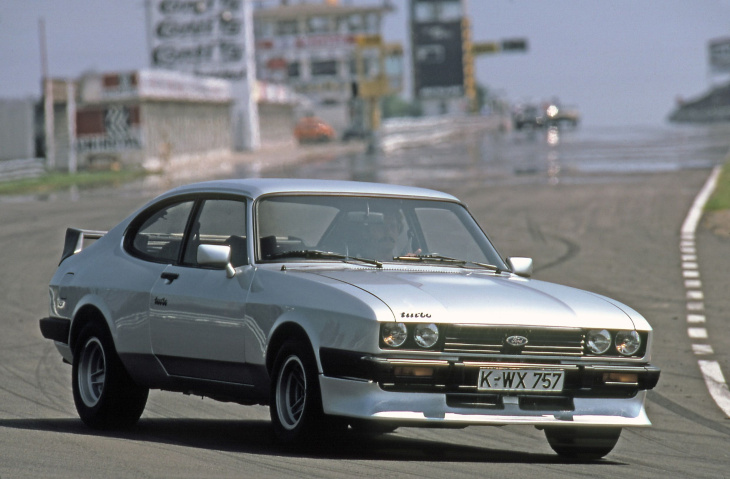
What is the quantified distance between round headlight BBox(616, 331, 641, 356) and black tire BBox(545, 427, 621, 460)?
1.40 ft

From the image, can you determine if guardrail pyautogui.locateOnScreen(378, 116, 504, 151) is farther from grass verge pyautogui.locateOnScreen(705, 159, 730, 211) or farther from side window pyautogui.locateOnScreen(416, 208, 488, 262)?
side window pyautogui.locateOnScreen(416, 208, 488, 262)

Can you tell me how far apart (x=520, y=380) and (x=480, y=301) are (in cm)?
A: 42

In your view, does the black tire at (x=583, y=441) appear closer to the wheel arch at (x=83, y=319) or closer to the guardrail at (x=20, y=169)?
the wheel arch at (x=83, y=319)

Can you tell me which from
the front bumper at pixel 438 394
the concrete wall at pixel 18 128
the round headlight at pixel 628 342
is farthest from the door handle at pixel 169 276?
the concrete wall at pixel 18 128

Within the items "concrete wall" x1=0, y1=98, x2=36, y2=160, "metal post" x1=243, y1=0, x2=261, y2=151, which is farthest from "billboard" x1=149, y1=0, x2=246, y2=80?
"concrete wall" x1=0, y1=98, x2=36, y2=160

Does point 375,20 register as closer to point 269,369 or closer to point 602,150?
point 602,150

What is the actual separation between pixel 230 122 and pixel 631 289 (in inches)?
2534

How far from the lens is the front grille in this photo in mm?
6547

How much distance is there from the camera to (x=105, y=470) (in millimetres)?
6332

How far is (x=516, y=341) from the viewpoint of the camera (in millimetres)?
6633

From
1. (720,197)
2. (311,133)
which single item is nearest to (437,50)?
(311,133)

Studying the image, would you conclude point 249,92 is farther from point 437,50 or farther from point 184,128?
point 437,50

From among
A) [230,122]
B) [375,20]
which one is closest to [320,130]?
[230,122]

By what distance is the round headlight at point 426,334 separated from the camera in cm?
650
